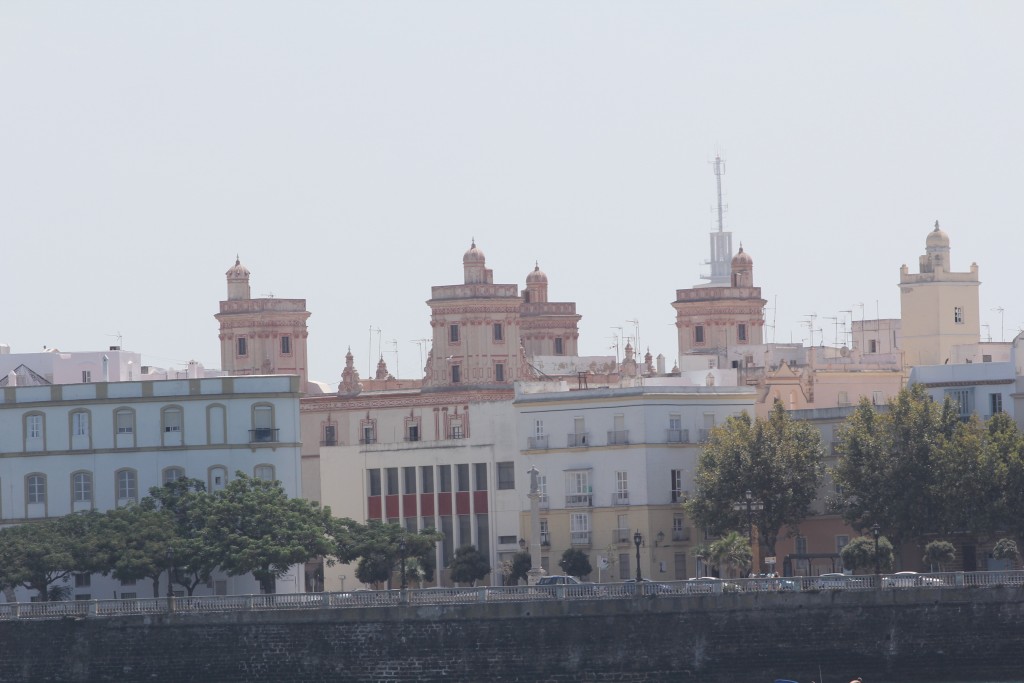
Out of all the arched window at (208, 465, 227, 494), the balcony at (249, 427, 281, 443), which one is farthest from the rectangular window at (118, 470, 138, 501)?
the balcony at (249, 427, 281, 443)

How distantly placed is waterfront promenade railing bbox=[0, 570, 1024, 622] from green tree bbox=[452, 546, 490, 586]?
78.2 feet

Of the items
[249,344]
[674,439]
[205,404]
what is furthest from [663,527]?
[249,344]

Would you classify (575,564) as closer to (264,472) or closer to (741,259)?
(264,472)

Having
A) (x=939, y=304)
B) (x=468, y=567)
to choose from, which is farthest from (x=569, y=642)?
(x=939, y=304)

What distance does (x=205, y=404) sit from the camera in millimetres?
105000

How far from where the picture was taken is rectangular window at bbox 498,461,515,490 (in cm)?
11744

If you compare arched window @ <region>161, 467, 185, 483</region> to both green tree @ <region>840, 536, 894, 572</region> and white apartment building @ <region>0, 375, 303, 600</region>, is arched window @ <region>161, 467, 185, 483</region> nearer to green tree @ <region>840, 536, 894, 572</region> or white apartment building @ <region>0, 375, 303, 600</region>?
white apartment building @ <region>0, 375, 303, 600</region>

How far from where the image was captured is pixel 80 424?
4134 inches

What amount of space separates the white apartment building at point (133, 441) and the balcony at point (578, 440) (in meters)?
12.2

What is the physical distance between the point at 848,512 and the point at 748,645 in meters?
17.5

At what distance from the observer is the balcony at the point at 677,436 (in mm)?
110500

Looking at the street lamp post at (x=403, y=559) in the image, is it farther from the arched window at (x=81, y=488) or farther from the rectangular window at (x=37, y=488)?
the rectangular window at (x=37, y=488)

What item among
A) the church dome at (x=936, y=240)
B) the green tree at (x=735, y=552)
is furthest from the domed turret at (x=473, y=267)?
the green tree at (x=735, y=552)

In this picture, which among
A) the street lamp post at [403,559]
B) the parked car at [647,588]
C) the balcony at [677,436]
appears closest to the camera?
the parked car at [647,588]
